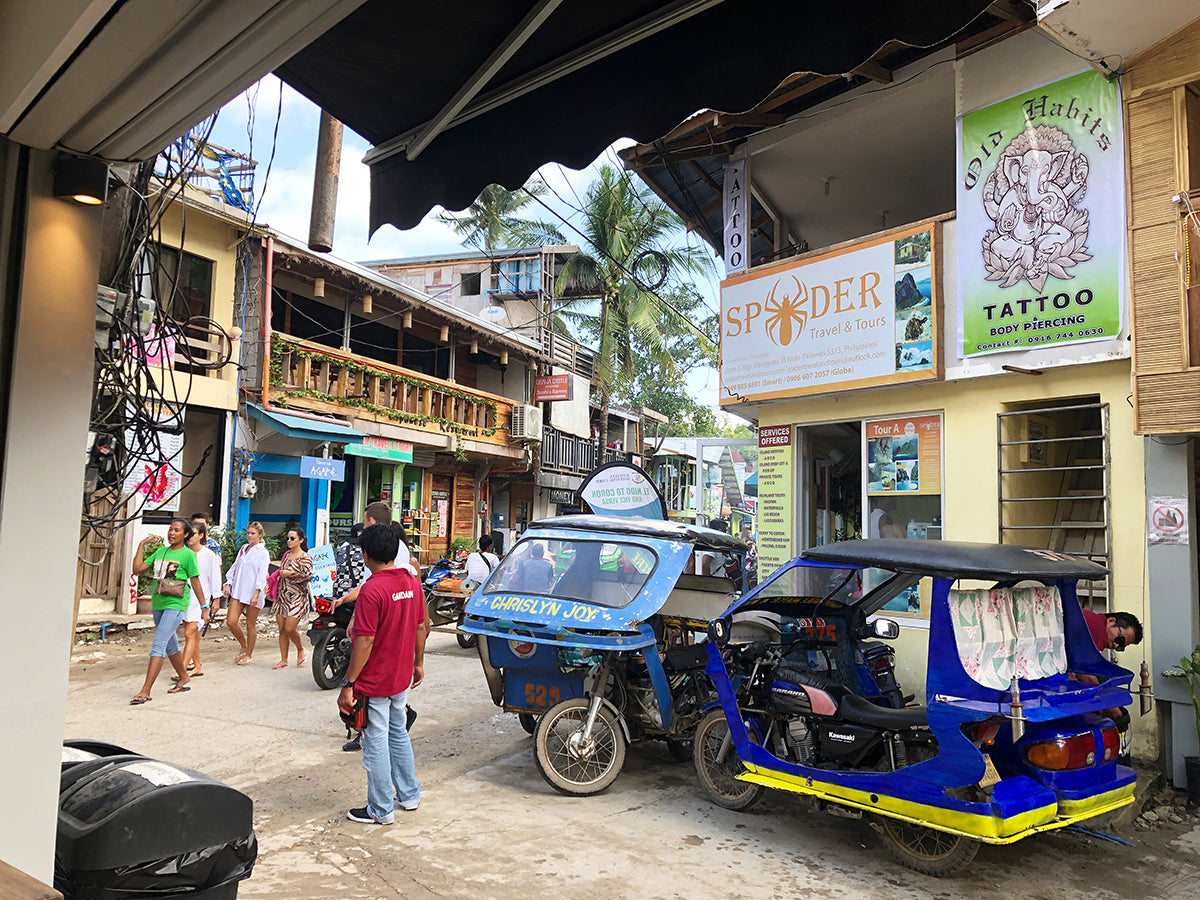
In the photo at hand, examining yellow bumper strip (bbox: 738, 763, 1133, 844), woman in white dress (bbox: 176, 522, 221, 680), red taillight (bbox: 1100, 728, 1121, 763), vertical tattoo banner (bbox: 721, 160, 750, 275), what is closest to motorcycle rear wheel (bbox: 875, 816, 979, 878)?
yellow bumper strip (bbox: 738, 763, 1133, 844)

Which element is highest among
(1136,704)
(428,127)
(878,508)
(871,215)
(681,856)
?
(871,215)

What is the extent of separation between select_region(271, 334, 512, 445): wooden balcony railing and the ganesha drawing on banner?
12322 millimetres

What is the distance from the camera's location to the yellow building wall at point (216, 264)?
14.5m

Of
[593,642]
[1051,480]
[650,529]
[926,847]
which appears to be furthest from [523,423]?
[926,847]

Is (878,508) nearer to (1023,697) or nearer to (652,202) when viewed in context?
(1023,697)

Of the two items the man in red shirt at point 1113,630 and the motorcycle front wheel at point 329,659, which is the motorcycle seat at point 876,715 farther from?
the motorcycle front wheel at point 329,659

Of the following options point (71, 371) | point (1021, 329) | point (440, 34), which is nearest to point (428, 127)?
point (440, 34)

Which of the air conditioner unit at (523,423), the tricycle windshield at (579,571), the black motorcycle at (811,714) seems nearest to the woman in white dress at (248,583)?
the tricycle windshield at (579,571)

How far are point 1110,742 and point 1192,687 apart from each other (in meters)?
2.50

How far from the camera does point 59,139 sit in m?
2.46

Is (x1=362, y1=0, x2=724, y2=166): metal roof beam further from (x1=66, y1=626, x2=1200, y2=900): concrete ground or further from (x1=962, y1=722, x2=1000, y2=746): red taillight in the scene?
(x1=962, y1=722, x2=1000, y2=746): red taillight

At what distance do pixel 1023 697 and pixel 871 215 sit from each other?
9.92 meters

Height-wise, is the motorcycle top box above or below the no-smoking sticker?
below

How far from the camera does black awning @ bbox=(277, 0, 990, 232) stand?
2.68 m
